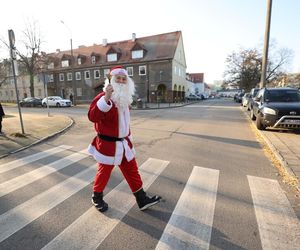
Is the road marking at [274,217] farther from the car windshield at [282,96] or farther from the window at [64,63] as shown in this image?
the window at [64,63]

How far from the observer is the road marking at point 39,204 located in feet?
10.1

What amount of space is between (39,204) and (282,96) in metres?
10.8

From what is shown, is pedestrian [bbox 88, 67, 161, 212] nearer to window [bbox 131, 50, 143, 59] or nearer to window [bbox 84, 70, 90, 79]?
window [bbox 131, 50, 143, 59]

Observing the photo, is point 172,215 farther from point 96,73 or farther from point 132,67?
point 96,73

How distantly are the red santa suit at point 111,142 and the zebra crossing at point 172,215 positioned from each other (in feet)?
1.78

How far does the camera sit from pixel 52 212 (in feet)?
11.2

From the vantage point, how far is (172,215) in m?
3.33

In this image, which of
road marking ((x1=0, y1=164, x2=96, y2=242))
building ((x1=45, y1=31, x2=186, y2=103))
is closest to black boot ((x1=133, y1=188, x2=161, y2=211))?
road marking ((x1=0, y1=164, x2=96, y2=242))

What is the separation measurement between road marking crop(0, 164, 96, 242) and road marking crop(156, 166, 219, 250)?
6.10ft

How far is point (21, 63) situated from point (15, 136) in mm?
41174

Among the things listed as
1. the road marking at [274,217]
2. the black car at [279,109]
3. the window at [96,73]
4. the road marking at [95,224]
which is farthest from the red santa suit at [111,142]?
the window at [96,73]

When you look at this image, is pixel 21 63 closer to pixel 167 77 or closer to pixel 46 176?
pixel 167 77

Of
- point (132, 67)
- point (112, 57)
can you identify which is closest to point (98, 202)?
point (132, 67)

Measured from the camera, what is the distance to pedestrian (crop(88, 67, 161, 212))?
3.12 metres
